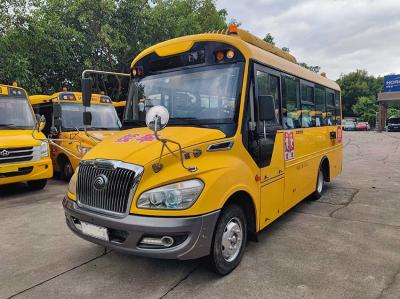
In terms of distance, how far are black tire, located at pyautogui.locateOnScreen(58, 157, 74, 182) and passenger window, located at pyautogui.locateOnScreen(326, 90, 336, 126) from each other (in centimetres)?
671

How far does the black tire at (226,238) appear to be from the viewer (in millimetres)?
3639

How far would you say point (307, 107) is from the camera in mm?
6480

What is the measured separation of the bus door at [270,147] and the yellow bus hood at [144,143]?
0.77 meters

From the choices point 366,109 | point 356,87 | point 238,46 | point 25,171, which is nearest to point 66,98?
point 25,171

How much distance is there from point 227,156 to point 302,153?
262cm

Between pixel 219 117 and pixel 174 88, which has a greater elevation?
pixel 174 88

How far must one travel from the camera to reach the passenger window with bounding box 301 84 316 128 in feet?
20.4

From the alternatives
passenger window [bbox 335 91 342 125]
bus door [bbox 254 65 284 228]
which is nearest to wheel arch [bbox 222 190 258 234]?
bus door [bbox 254 65 284 228]

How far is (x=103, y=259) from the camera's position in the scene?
4.35m

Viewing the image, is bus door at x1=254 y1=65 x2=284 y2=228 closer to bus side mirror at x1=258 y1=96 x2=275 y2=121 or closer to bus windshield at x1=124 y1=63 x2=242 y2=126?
bus side mirror at x1=258 y1=96 x2=275 y2=121

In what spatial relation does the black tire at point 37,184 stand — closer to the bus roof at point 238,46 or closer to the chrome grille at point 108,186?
the bus roof at point 238,46

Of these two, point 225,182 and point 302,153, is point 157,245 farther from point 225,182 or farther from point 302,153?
point 302,153

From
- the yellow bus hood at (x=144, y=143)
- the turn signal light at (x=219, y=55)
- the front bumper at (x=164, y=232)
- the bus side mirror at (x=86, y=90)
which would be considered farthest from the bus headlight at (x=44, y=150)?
the turn signal light at (x=219, y=55)

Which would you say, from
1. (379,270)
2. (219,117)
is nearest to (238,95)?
(219,117)
